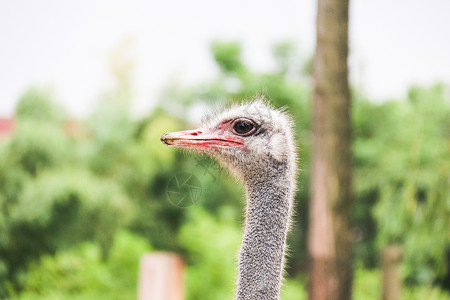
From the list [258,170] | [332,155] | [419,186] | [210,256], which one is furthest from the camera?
[210,256]

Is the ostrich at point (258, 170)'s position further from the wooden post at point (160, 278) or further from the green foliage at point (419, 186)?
the green foliage at point (419, 186)

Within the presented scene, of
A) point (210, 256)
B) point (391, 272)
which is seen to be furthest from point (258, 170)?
point (210, 256)

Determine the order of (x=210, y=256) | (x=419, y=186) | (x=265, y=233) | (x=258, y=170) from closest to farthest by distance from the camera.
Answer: (x=265, y=233)
(x=258, y=170)
(x=419, y=186)
(x=210, y=256)

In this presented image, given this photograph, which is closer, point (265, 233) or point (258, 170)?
point (265, 233)

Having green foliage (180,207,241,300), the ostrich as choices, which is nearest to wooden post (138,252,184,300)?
the ostrich

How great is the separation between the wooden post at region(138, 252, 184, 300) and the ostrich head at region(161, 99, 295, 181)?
0.94m

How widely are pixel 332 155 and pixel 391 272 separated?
1.49m

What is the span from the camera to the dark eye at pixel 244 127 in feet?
5.31

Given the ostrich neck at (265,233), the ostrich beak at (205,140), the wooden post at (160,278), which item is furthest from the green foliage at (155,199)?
the wooden post at (160,278)

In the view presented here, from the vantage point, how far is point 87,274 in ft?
16.9

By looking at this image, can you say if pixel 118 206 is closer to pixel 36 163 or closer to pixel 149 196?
pixel 149 196

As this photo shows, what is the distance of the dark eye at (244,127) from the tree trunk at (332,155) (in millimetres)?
2133

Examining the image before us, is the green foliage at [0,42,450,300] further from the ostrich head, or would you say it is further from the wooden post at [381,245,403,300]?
the wooden post at [381,245,403,300]

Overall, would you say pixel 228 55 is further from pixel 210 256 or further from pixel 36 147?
pixel 36 147
